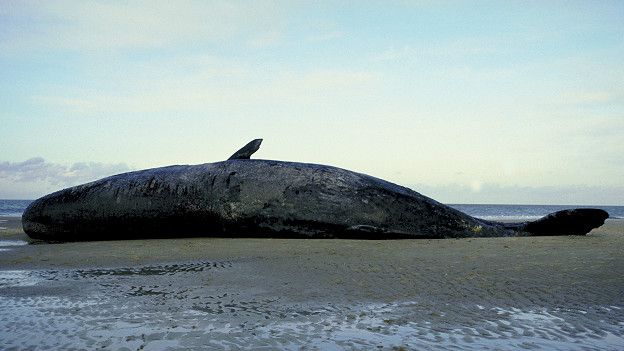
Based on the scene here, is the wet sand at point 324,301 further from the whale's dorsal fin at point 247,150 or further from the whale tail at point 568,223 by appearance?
the whale's dorsal fin at point 247,150

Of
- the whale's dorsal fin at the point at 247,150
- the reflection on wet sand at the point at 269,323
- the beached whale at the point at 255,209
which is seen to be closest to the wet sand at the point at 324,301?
the reflection on wet sand at the point at 269,323

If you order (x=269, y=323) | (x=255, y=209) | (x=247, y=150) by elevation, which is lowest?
(x=269, y=323)

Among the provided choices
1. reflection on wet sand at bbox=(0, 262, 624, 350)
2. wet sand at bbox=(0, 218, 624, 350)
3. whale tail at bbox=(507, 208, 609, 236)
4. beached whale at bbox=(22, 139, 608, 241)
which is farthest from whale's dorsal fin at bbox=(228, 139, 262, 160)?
reflection on wet sand at bbox=(0, 262, 624, 350)

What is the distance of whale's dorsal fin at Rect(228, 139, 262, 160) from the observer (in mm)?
7844

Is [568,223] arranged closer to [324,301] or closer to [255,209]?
[255,209]

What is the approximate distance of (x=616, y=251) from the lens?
4.30 meters

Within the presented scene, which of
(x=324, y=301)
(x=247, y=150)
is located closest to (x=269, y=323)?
(x=324, y=301)

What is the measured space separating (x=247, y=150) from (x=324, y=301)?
5466 millimetres

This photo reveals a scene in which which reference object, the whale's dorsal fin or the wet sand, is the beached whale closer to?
the whale's dorsal fin

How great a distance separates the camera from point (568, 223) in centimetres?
658

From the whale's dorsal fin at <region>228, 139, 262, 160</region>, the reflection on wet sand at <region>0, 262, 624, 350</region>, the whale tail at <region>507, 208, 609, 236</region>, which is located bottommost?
the reflection on wet sand at <region>0, 262, 624, 350</region>

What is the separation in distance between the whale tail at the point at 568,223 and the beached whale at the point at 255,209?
0.04 ft

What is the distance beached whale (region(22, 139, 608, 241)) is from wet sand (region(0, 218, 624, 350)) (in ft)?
6.51

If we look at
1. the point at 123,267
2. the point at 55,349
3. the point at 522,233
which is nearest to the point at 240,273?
the point at 123,267
